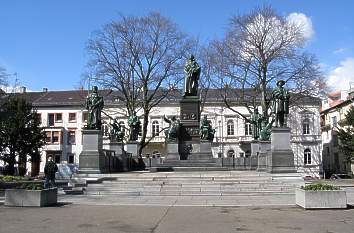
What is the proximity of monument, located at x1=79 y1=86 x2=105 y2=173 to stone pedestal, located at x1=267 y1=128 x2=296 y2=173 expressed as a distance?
8.67m

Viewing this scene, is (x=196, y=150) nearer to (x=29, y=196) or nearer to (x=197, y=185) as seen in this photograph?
(x=197, y=185)

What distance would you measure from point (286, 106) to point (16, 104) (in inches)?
1277

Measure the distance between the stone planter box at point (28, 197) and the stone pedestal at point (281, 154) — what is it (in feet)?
37.3

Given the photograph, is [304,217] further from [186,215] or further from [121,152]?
[121,152]

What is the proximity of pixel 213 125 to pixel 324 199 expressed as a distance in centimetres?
5493

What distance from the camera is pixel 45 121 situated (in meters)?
69.9

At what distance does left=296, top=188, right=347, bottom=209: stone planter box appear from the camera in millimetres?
12703

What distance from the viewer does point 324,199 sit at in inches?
501

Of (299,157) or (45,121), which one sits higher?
(45,121)

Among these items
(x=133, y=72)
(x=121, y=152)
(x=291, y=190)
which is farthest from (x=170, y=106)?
(x=291, y=190)

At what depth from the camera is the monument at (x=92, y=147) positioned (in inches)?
888

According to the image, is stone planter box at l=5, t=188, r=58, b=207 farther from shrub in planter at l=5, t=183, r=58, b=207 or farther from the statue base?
the statue base

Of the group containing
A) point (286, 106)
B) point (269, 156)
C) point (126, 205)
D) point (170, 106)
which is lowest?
point (126, 205)

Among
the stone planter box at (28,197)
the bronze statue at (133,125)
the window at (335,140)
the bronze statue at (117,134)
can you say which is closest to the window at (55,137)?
the bronze statue at (133,125)
